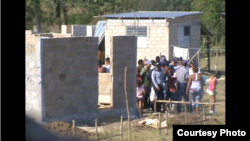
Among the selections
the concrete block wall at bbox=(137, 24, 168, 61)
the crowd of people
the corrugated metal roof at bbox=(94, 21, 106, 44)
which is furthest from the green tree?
the crowd of people

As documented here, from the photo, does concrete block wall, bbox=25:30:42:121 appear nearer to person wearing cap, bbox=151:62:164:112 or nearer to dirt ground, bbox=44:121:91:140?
dirt ground, bbox=44:121:91:140

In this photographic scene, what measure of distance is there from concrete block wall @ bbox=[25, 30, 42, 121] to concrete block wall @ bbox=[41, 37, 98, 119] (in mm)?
116

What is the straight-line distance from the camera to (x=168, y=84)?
1138 cm

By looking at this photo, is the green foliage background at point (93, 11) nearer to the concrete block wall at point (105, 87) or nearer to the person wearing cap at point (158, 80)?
the person wearing cap at point (158, 80)

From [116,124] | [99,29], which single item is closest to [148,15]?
[99,29]

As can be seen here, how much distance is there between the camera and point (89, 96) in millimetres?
9797

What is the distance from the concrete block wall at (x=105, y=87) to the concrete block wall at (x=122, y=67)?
130 mm

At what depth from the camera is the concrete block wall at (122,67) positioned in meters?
10.2

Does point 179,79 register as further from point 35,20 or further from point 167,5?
point 35,20

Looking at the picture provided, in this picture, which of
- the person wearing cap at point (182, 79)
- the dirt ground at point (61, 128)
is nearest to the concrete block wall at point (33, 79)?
the dirt ground at point (61, 128)

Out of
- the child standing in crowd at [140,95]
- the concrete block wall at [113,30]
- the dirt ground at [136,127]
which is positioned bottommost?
the dirt ground at [136,127]

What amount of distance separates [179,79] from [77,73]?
2796mm

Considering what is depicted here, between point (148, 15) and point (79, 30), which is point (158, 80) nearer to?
point (148, 15)
